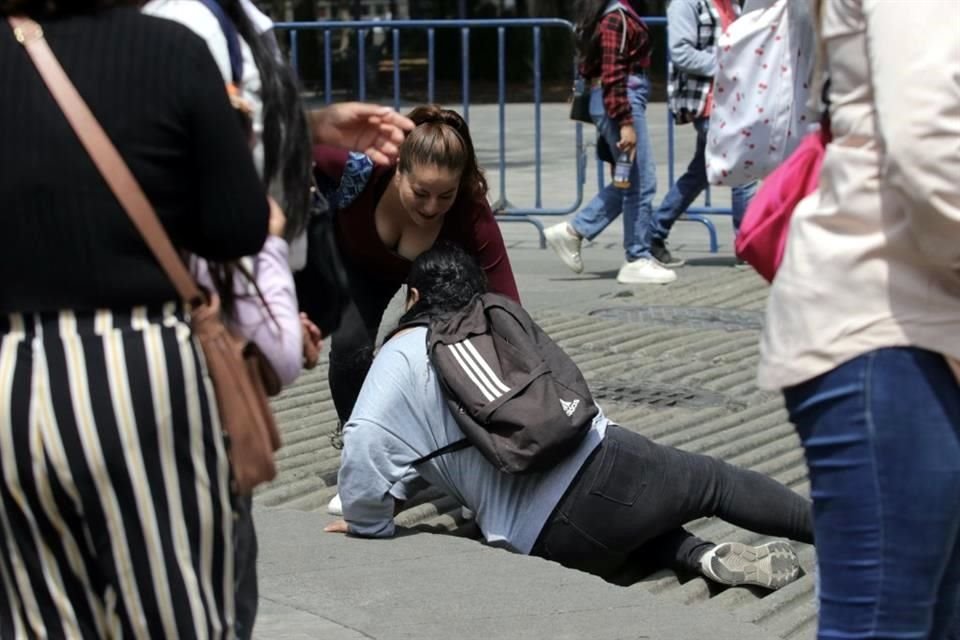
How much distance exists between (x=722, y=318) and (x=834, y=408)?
589cm

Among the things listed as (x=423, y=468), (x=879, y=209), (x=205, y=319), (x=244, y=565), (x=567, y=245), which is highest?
(x=879, y=209)

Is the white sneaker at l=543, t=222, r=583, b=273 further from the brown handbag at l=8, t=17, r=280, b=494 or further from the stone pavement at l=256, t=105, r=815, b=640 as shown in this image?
the brown handbag at l=8, t=17, r=280, b=494

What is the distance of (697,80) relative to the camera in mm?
9484

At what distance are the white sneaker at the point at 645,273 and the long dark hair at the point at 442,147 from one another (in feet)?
14.3

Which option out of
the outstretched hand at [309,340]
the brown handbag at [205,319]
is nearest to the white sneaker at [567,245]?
the outstretched hand at [309,340]

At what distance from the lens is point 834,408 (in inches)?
→ 100

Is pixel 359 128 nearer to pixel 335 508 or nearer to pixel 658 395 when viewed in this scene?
pixel 335 508

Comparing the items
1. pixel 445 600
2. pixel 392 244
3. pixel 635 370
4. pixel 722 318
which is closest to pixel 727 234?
pixel 722 318

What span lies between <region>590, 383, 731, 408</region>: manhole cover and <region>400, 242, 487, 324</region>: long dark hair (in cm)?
173

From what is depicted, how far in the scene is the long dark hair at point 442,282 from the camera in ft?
16.4

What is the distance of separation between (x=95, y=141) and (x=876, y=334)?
1.12m

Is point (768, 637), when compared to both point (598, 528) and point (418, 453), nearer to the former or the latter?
point (598, 528)

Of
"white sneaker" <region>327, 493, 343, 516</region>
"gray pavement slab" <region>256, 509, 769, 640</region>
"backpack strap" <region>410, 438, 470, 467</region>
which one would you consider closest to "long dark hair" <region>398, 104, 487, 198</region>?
"backpack strap" <region>410, 438, 470, 467</region>

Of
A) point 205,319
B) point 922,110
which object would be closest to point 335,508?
point 205,319
